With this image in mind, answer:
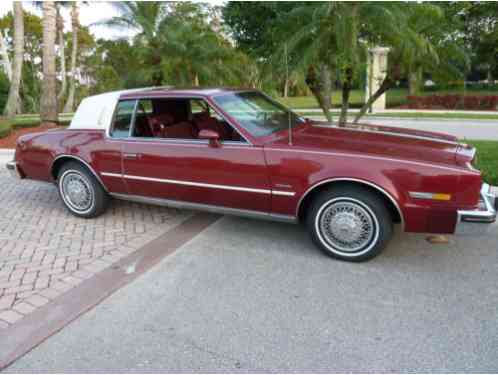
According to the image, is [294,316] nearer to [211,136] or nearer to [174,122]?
[211,136]

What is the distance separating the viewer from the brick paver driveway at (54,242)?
133 inches

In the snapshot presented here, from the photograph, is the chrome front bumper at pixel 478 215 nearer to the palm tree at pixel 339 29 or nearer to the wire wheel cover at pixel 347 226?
the wire wheel cover at pixel 347 226

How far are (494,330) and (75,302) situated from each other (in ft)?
9.95

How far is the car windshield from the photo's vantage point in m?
4.07

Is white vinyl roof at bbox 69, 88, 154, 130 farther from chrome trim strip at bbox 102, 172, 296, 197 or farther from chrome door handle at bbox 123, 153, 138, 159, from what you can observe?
chrome trim strip at bbox 102, 172, 296, 197

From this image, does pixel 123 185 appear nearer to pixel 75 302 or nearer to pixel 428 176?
pixel 75 302

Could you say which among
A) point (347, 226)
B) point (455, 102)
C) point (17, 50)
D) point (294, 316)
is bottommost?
point (294, 316)

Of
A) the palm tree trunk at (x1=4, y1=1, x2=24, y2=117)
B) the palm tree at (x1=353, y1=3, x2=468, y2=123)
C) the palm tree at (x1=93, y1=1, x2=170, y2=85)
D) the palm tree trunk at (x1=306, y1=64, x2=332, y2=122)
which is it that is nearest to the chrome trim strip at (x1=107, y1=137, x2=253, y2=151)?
the palm tree at (x1=353, y1=3, x2=468, y2=123)

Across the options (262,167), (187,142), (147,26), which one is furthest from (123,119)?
(147,26)

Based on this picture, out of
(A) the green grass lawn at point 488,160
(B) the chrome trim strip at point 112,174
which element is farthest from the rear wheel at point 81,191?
(A) the green grass lawn at point 488,160

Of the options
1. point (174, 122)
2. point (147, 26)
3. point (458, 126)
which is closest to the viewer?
point (174, 122)

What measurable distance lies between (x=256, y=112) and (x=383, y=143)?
136cm

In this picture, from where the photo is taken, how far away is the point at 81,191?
500cm

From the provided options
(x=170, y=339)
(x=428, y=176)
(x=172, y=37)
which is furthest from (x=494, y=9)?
(x=170, y=339)
